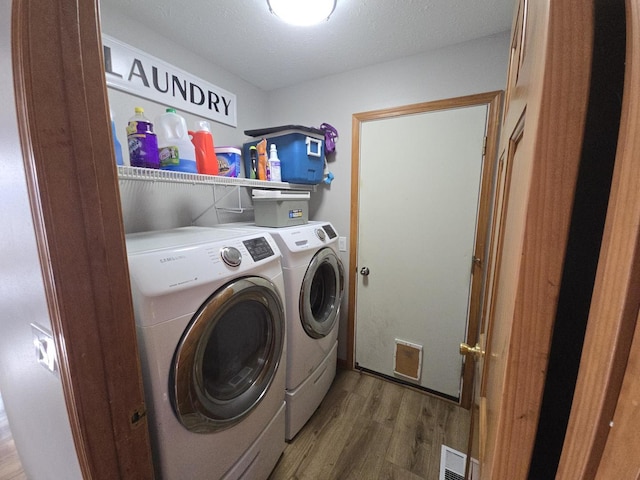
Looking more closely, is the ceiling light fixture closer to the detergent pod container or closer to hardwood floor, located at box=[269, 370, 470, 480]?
the detergent pod container

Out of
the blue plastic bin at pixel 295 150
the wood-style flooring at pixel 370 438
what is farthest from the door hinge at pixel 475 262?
the blue plastic bin at pixel 295 150

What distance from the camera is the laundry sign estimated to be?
1.23 m

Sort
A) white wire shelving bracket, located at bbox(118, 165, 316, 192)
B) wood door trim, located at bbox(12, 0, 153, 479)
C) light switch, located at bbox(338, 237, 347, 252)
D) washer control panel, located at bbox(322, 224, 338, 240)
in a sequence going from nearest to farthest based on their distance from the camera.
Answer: wood door trim, located at bbox(12, 0, 153, 479), white wire shelving bracket, located at bbox(118, 165, 316, 192), washer control panel, located at bbox(322, 224, 338, 240), light switch, located at bbox(338, 237, 347, 252)

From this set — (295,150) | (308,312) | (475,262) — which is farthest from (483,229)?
(295,150)

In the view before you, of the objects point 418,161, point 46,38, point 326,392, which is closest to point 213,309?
point 46,38

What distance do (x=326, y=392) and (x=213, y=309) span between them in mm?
1388

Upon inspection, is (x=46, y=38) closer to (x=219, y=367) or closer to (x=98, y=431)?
(x=98, y=431)

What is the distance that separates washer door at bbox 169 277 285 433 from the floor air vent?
1019 mm

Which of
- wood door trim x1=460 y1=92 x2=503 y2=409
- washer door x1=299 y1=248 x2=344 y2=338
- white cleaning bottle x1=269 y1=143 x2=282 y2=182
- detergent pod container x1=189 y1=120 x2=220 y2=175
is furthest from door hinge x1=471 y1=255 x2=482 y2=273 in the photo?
detergent pod container x1=189 y1=120 x2=220 y2=175

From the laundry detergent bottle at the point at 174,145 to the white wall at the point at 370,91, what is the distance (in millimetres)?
1108

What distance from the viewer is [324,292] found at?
1741 mm

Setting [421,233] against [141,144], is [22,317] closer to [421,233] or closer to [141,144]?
[141,144]

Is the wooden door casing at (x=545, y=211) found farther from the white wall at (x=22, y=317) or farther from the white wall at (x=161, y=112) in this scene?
the white wall at (x=161, y=112)

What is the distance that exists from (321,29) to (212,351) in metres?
1.68
